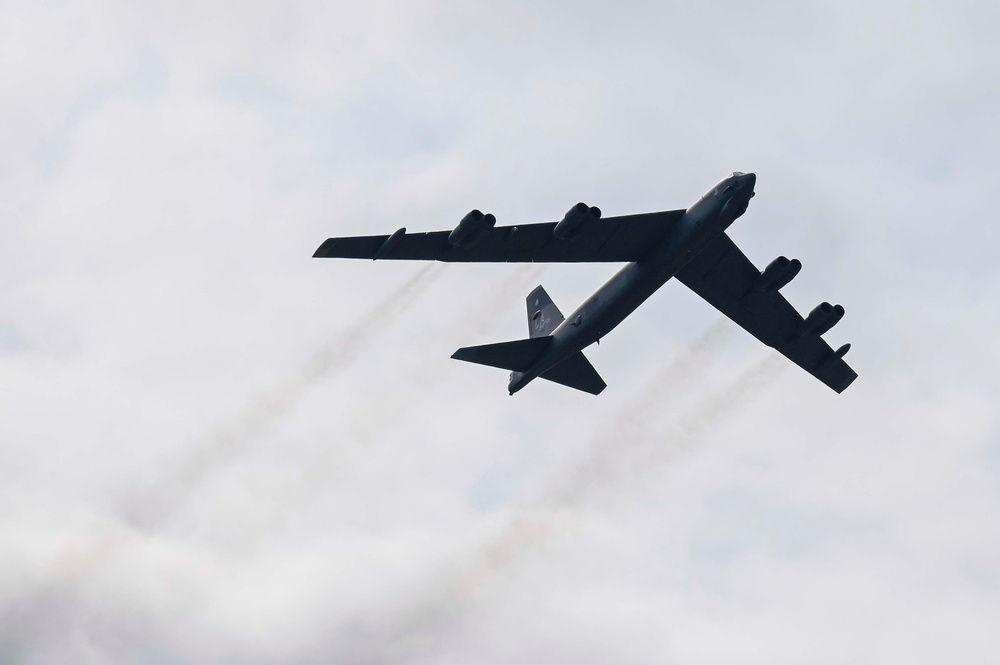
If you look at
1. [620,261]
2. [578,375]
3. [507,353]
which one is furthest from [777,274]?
[507,353]

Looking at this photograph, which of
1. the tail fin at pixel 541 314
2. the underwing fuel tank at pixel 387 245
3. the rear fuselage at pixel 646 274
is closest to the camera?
the underwing fuel tank at pixel 387 245

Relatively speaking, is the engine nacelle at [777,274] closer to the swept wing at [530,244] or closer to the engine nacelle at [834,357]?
the engine nacelle at [834,357]

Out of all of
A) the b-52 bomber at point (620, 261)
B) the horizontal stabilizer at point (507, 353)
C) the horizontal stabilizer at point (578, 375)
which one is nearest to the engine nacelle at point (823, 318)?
the b-52 bomber at point (620, 261)

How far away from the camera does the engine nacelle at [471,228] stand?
169ft

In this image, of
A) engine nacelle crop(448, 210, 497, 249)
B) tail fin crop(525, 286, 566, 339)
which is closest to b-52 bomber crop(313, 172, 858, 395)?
engine nacelle crop(448, 210, 497, 249)

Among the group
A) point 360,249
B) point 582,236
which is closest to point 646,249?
point 582,236

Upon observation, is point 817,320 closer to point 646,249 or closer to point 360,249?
point 646,249

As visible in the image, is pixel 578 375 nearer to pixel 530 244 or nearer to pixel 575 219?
pixel 530 244

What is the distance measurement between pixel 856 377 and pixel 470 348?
65.8ft

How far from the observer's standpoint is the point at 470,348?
58.0 metres

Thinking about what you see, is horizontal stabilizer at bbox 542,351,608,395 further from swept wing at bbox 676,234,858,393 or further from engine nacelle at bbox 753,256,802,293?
engine nacelle at bbox 753,256,802,293

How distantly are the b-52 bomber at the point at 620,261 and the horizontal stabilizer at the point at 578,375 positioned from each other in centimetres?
5

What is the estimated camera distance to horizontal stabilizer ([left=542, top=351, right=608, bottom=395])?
60.6m

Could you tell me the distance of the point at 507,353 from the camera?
58.1 metres
